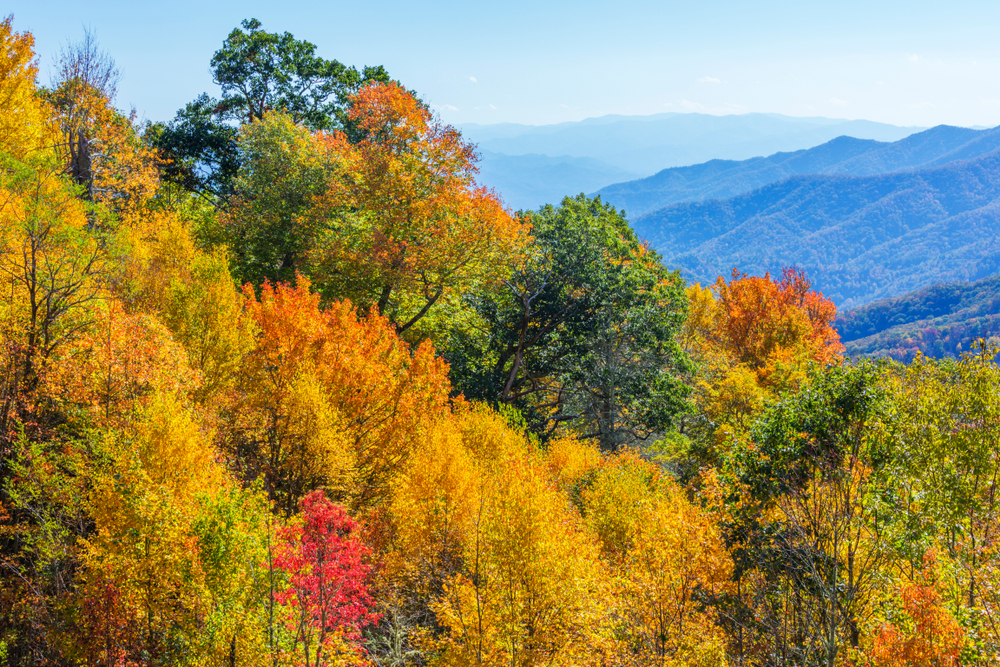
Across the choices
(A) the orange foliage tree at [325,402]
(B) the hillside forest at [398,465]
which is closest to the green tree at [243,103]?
(B) the hillside forest at [398,465]

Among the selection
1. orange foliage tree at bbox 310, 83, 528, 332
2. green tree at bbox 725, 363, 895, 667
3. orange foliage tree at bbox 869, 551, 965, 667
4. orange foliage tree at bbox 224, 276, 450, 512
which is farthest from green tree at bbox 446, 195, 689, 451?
orange foliage tree at bbox 869, 551, 965, 667

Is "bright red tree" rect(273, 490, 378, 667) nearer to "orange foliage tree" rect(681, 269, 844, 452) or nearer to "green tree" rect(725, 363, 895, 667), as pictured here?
"green tree" rect(725, 363, 895, 667)

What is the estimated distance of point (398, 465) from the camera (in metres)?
22.6

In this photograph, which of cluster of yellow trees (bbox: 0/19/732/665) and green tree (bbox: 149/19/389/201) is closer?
cluster of yellow trees (bbox: 0/19/732/665)

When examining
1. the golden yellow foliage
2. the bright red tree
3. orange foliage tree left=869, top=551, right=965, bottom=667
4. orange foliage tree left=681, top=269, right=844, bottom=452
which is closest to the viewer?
orange foliage tree left=869, top=551, right=965, bottom=667

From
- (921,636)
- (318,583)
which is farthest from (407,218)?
(921,636)

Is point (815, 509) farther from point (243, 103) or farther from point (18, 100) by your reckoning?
point (243, 103)

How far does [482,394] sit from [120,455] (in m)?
23.5

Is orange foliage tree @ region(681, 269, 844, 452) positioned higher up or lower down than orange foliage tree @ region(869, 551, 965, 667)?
higher up

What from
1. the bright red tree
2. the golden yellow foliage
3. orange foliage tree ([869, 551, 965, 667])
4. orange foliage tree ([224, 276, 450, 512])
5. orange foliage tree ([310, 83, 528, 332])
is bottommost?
orange foliage tree ([869, 551, 965, 667])

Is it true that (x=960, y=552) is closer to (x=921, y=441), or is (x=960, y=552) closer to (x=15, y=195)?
(x=921, y=441)

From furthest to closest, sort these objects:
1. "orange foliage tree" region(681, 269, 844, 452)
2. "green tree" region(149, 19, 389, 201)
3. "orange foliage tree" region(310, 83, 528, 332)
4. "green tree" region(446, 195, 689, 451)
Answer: "green tree" region(149, 19, 389, 201), "green tree" region(446, 195, 689, 451), "orange foliage tree" region(681, 269, 844, 452), "orange foliage tree" region(310, 83, 528, 332)

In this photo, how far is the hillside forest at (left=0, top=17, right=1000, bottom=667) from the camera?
1345cm

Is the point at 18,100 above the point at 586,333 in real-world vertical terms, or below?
above
